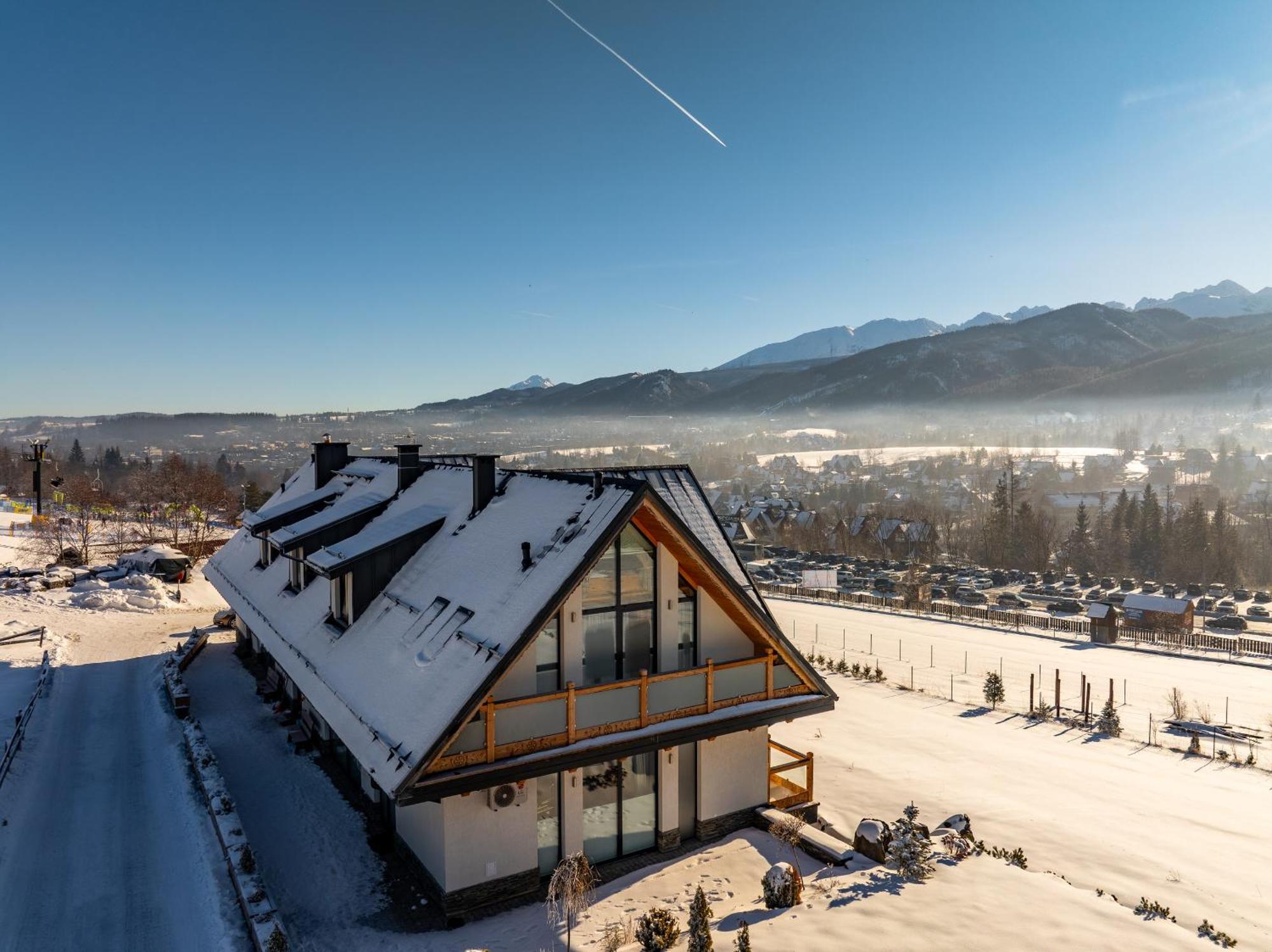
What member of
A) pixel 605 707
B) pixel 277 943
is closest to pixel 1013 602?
pixel 605 707

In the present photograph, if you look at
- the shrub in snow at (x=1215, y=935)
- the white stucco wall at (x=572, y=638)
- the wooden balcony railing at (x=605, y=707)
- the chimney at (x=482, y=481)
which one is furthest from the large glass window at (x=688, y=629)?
the shrub in snow at (x=1215, y=935)

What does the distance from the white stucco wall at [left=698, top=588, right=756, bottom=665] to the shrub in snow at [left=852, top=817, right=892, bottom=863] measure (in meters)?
3.79

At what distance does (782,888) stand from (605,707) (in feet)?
12.8

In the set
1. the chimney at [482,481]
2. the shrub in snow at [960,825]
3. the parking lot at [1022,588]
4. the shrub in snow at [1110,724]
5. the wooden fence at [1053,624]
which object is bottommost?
the parking lot at [1022,588]

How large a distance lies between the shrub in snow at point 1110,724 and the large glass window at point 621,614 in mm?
24365

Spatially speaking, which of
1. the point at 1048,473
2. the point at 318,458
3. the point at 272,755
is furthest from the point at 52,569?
the point at 1048,473

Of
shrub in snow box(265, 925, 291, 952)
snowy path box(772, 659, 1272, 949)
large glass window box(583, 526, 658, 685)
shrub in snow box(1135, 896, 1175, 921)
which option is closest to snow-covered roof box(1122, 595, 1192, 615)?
snowy path box(772, 659, 1272, 949)

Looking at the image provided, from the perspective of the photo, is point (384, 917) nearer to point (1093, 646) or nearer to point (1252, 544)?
point (1093, 646)

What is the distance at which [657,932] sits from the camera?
967 centimetres

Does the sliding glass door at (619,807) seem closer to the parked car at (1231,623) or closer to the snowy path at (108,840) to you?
the snowy path at (108,840)

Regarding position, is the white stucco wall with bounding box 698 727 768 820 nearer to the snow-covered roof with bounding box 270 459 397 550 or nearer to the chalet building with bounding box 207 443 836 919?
the chalet building with bounding box 207 443 836 919

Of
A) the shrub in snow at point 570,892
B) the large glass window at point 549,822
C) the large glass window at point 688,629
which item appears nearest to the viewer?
the shrub in snow at point 570,892

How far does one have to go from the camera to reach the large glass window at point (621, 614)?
12.1m

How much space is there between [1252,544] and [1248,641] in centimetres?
5994
